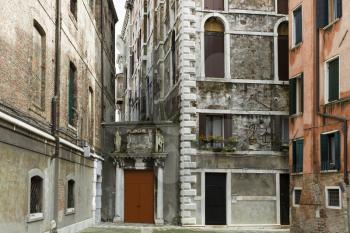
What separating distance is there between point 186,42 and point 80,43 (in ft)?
22.6

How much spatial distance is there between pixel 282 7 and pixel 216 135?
6879 mm

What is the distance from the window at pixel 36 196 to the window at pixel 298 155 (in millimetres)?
11507

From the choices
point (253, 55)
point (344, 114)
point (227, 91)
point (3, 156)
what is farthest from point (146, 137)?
point (3, 156)

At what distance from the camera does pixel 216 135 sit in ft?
89.2

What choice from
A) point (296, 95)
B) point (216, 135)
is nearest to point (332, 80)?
point (296, 95)

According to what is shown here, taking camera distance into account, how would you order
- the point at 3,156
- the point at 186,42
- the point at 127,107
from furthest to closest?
1. the point at 127,107
2. the point at 186,42
3. the point at 3,156

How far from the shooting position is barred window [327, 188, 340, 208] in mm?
20219

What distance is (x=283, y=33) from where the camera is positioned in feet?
92.5

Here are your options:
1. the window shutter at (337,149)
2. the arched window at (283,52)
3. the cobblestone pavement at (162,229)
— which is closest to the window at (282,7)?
the arched window at (283,52)

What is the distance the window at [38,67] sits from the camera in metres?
A: 14.7

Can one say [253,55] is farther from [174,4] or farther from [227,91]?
[174,4]

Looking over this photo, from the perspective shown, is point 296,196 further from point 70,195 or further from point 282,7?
point 282,7

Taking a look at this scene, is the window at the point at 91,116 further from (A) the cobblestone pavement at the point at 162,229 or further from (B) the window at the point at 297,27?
(B) the window at the point at 297,27

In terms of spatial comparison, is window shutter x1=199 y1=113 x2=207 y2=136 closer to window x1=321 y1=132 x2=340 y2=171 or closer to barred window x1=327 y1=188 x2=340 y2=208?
window x1=321 y1=132 x2=340 y2=171
